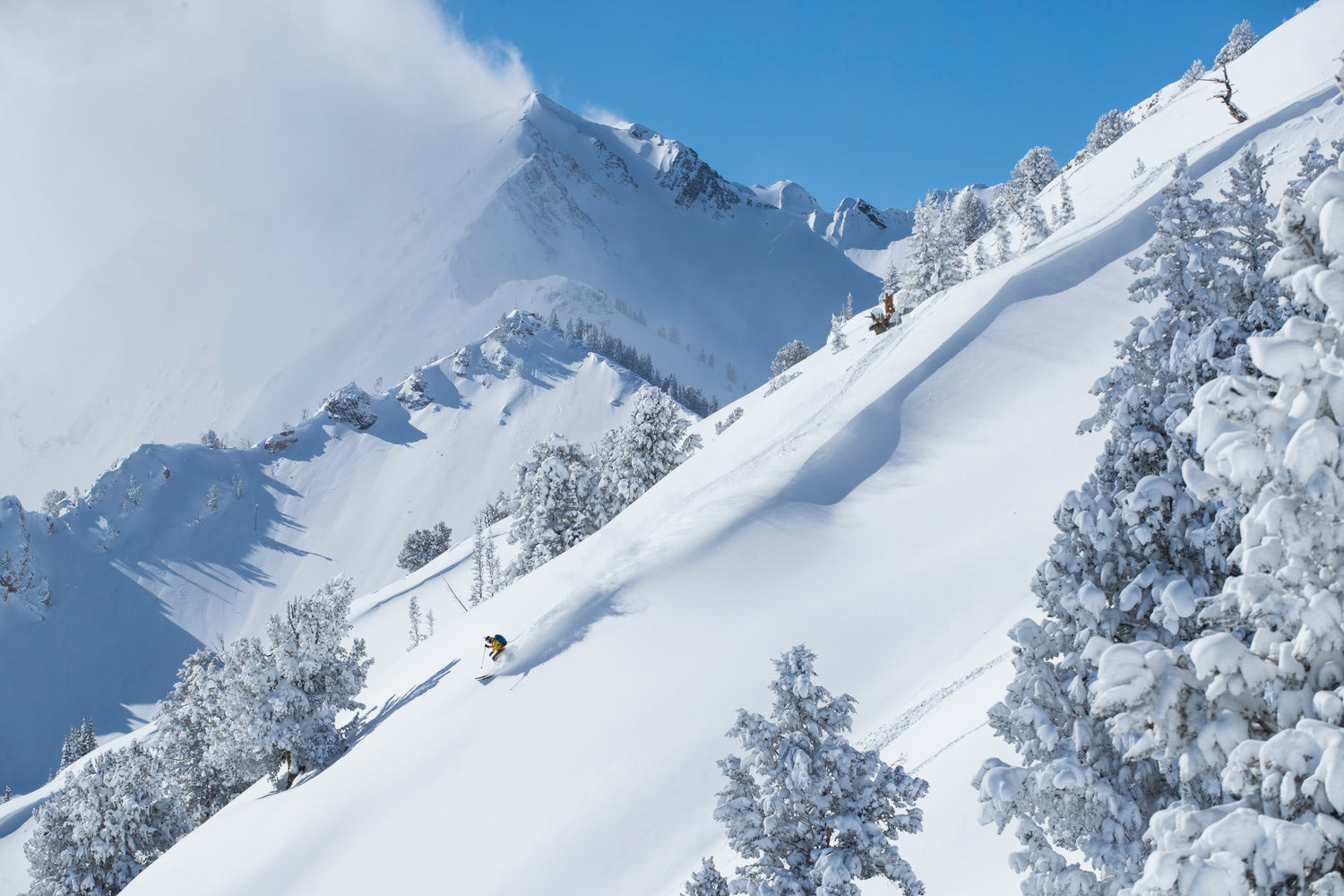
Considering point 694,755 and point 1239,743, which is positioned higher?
point 1239,743

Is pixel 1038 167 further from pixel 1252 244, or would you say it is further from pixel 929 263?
pixel 1252 244

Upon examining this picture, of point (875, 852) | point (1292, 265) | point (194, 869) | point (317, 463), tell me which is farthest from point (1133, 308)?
point (317, 463)

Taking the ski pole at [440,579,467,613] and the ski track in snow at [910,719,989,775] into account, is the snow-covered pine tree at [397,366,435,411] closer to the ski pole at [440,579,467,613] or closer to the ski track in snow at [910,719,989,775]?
the ski pole at [440,579,467,613]

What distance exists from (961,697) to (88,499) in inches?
6851

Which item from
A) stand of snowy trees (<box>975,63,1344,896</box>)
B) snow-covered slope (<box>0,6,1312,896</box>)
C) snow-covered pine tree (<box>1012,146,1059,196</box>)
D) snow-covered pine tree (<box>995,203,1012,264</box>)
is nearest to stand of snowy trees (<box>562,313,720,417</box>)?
snow-covered pine tree (<box>1012,146,1059,196</box>)

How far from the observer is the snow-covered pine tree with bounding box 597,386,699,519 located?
4581 centimetres

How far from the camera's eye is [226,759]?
36094 millimetres

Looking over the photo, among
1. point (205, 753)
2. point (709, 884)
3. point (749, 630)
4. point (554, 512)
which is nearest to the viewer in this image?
point (709, 884)

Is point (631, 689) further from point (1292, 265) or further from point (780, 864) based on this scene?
point (1292, 265)

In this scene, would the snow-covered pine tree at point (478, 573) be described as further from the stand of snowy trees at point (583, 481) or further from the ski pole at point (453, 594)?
the stand of snowy trees at point (583, 481)

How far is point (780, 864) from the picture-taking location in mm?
10414

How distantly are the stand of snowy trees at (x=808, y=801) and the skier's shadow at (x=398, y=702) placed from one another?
74.3ft

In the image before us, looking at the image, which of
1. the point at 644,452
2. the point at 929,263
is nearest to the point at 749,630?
the point at 644,452

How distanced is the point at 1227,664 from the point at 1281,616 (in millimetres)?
414
